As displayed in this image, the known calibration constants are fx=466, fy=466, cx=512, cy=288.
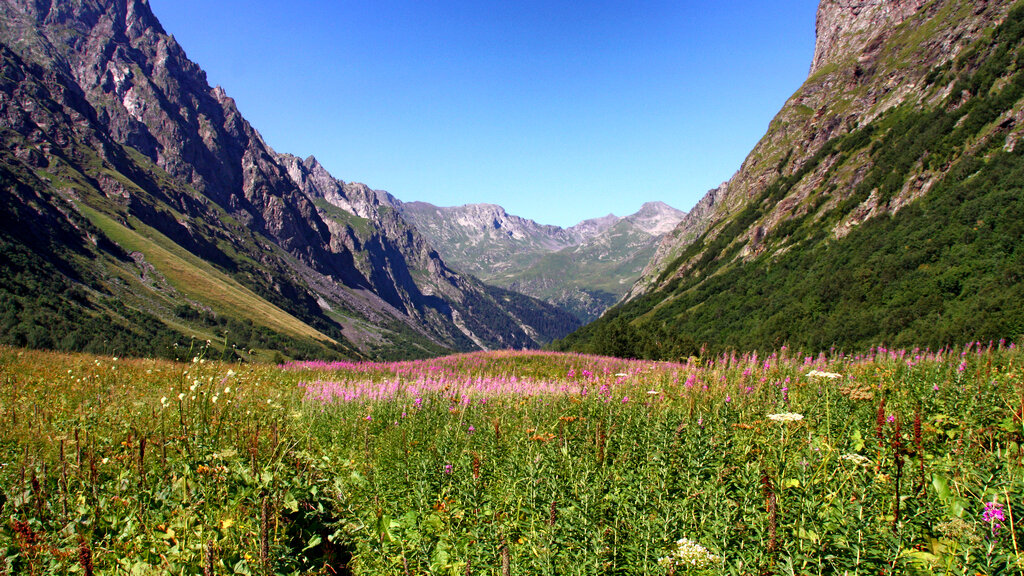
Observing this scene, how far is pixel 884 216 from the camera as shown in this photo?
382 feet

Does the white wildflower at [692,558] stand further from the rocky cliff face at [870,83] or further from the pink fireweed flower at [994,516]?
the rocky cliff face at [870,83]

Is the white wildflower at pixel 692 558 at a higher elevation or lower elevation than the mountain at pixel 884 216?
lower

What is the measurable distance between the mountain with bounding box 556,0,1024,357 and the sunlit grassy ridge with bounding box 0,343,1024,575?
34.0 metres

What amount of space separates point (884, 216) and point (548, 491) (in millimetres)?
146221

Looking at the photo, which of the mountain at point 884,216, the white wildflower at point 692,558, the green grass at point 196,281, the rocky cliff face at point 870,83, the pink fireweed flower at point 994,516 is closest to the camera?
the pink fireweed flower at point 994,516

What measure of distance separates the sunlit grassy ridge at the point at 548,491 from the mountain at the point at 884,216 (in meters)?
34.0

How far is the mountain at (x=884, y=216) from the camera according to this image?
7619 centimetres

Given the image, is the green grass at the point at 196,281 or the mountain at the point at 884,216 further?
the green grass at the point at 196,281

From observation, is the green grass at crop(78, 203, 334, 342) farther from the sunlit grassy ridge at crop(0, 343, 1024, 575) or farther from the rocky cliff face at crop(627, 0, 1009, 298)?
the rocky cliff face at crop(627, 0, 1009, 298)

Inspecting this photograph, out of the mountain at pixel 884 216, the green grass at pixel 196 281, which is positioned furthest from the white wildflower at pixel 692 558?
the green grass at pixel 196 281

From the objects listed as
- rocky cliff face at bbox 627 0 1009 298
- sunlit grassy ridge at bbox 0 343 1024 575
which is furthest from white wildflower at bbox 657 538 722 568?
rocky cliff face at bbox 627 0 1009 298

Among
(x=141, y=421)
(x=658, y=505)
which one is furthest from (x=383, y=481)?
(x=141, y=421)

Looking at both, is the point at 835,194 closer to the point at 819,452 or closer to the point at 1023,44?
the point at 1023,44

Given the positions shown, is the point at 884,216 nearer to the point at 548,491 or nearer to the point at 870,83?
the point at 870,83
